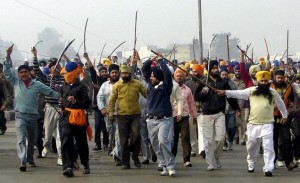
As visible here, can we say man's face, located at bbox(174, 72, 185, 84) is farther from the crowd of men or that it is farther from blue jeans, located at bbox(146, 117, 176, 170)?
blue jeans, located at bbox(146, 117, 176, 170)

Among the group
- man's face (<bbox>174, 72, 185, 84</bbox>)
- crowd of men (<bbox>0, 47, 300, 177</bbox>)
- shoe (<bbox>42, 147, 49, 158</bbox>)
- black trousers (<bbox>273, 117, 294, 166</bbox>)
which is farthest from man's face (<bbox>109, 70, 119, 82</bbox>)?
black trousers (<bbox>273, 117, 294, 166</bbox>)

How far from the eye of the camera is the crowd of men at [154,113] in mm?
11562

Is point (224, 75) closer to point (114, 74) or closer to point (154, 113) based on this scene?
point (114, 74)

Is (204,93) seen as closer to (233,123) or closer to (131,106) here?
(131,106)

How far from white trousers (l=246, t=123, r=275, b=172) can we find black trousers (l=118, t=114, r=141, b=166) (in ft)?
6.29

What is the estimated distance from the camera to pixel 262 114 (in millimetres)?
11602

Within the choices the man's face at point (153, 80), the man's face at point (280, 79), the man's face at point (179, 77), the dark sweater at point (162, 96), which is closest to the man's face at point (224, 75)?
the man's face at point (179, 77)

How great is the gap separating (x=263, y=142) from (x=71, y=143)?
10.3 ft

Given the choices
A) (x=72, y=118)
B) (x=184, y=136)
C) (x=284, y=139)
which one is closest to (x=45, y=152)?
(x=72, y=118)

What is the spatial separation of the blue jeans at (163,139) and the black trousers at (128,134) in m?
0.47

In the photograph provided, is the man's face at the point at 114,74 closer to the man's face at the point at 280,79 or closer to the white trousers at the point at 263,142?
the white trousers at the point at 263,142

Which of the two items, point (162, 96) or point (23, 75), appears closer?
point (162, 96)

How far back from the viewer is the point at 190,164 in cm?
1269

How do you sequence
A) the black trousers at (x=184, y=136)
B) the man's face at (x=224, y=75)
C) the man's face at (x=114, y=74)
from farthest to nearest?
1. the man's face at (x=224, y=75)
2. the man's face at (x=114, y=74)
3. the black trousers at (x=184, y=136)
